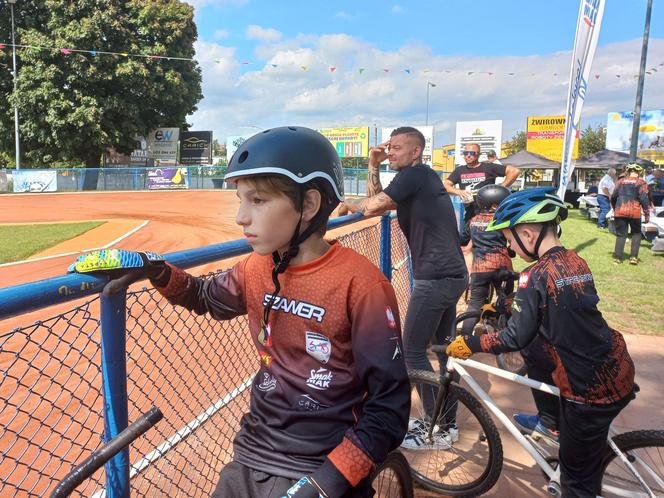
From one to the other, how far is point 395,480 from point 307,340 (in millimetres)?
1223

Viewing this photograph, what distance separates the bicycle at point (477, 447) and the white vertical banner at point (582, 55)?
5.35m

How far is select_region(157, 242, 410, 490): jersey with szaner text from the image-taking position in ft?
4.97

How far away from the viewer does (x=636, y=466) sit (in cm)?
254

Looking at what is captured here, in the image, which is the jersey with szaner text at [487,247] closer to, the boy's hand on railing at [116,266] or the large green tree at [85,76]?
the boy's hand on railing at [116,266]

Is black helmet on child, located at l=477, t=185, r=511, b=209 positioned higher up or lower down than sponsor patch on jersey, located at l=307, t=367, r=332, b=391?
higher up

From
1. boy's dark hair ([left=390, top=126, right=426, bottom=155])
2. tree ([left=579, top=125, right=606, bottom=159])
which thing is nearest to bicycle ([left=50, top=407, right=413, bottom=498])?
boy's dark hair ([left=390, top=126, right=426, bottom=155])

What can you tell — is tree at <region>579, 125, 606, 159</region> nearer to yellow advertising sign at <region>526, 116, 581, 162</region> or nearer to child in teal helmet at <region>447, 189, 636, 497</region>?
yellow advertising sign at <region>526, 116, 581, 162</region>

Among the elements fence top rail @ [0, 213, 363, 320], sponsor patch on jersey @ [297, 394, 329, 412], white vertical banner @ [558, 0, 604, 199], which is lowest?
sponsor patch on jersey @ [297, 394, 329, 412]

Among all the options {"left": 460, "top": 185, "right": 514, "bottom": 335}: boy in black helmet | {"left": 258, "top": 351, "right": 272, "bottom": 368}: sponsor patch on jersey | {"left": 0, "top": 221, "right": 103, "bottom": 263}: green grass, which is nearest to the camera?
{"left": 258, "top": 351, "right": 272, "bottom": 368}: sponsor patch on jersey

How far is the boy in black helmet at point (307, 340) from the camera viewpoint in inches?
60.6

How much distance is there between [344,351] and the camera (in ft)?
5.34

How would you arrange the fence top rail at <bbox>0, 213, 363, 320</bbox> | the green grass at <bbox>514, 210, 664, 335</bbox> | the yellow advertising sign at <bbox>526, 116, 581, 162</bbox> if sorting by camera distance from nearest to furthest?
the fence top rail at <bbox>0, 213, 363, 320</bbox>, the green grass at <bbox>514, 210, 664, 335</bbox>, the yellow advertising sign at <bbox>526, 116, 581, 162</bbox>

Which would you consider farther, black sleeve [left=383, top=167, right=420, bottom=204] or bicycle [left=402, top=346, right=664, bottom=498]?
black sleeve [left=383, top=167, right=420, bottom=204]

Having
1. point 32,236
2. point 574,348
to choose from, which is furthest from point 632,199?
point 32,236
